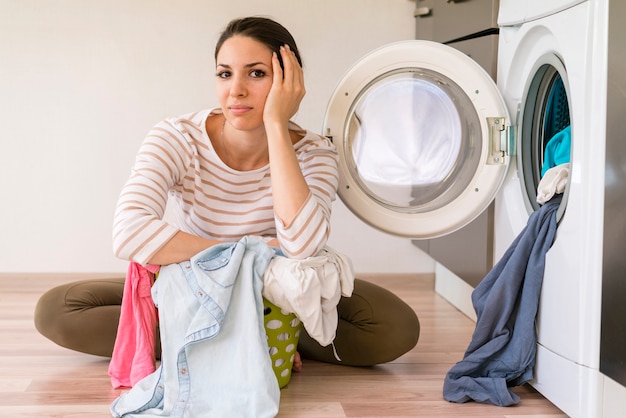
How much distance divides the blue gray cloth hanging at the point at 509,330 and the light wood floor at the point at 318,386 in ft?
0.13

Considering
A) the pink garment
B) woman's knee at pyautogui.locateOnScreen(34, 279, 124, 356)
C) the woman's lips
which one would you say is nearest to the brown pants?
woman's knee at pyautogui.locateOnScreen(34, 279, 124, 356)

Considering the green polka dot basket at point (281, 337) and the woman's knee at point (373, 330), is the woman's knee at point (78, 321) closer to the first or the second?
the green polka dot basket at point (281, 337)

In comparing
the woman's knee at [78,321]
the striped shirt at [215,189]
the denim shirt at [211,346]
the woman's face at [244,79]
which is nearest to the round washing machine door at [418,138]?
the striped shirt at [215,189]

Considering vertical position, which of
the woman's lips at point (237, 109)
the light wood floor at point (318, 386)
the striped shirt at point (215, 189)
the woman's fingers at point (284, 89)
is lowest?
the light wood floor at point (318, 386)

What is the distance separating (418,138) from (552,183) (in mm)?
518

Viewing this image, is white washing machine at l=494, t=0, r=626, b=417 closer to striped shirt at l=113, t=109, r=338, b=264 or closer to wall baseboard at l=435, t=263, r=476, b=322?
striped shirt at l=113, t=109, r=338, b=264

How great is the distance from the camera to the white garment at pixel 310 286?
5.68 ft

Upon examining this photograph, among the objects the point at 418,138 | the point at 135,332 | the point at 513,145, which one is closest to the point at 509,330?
the point at 513,145

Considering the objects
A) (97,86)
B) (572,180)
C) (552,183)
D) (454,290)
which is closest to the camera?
(572,180)

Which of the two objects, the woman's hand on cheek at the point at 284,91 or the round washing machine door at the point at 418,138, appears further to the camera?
the round washing machine door at the point at 418,138

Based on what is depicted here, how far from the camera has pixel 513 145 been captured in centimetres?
203

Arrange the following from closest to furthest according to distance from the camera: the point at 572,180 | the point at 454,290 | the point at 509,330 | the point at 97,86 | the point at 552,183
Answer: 1. the point at 572,180
2. the point at 552,183
3. the point at 509,330
4. the point at 454,290
5. the point at 97,86

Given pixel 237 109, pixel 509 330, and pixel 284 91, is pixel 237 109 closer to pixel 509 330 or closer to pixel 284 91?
pixel 284 91

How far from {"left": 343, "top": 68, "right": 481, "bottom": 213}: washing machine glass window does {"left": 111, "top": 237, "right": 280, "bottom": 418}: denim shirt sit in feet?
1.70
